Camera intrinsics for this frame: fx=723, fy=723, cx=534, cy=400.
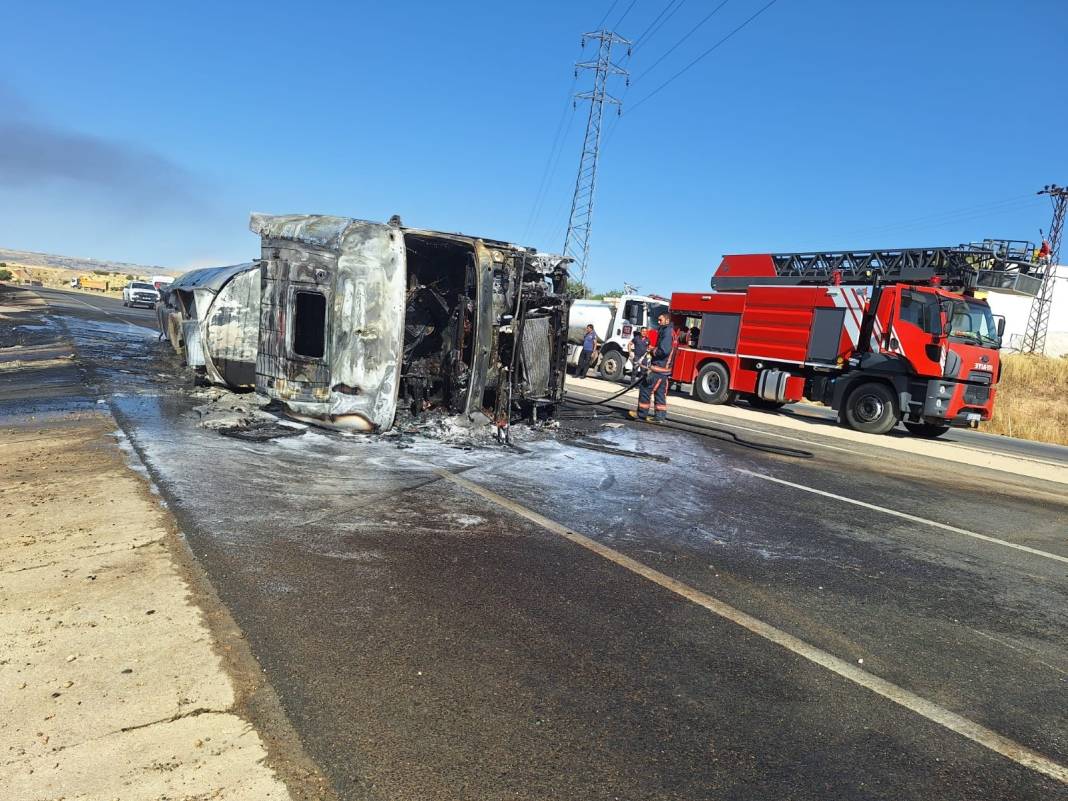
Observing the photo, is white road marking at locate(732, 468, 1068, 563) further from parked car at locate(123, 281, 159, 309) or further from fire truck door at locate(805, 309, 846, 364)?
parked car at locate(123, 281, 159, 309)

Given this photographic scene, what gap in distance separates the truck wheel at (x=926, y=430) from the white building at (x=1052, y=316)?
29106 millimetres

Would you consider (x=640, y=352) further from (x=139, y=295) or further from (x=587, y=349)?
(x=139, y=295)

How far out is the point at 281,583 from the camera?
13.6 ft

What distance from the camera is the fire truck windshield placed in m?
13.7

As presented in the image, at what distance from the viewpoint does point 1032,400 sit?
90.1 ft

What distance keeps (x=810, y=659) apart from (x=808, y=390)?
13297mm

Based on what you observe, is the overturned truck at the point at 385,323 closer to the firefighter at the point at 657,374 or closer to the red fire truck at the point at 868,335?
the firefighter at the point at 657,374

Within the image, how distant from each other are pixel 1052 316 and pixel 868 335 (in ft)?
149

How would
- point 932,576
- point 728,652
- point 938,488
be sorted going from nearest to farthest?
1. point 728,652
2. point 932,576
3. point 938,488

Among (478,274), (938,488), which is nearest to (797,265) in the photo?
(938,488)

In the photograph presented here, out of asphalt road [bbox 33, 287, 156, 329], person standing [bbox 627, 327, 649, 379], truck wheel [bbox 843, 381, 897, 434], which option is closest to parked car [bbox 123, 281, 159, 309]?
asphalt road [bbox 33, 287, 156, 329]

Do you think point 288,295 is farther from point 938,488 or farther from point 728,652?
point 938,488

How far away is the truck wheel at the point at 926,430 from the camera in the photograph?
51.3 feet

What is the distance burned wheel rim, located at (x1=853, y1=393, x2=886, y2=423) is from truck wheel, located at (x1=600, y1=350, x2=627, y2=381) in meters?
9.64
